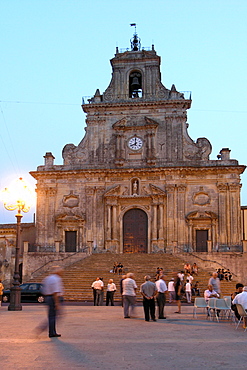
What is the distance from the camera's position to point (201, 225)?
127 feet

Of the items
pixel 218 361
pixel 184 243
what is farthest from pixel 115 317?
pixel 184 243

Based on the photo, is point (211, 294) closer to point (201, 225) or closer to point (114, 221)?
point (201, 225)

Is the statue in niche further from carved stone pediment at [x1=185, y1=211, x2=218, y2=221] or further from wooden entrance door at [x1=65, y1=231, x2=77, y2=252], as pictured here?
wooden entrance door at [x1=65, y1=231, x2=77, y2=252]

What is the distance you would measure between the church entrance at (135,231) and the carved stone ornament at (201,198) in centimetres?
430

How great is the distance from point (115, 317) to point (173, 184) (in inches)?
942

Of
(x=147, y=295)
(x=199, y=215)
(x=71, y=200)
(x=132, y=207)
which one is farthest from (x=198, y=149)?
(x=147, y=295)

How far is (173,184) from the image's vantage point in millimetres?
39188

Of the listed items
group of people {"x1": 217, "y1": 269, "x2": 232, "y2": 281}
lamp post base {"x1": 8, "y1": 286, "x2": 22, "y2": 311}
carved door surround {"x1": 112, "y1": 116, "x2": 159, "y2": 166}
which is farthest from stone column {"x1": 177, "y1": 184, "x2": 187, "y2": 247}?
lamp post base {"x1": 8, "y1": 286, "x2": 22, "y2": 311}

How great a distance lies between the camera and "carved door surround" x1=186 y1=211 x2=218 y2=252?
3834cm

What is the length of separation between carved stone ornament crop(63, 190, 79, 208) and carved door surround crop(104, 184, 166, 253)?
2.51 meters

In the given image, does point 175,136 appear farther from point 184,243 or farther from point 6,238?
point 6,238

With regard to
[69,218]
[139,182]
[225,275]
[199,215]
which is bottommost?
[225,275]

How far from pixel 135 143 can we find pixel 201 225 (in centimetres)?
869

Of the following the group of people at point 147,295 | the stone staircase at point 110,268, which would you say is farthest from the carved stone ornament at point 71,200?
the group of people at point 147,295
